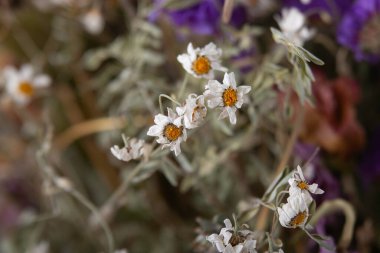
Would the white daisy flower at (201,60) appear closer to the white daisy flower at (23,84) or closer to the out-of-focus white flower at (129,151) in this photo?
the out-of-focus white flower at (129,151)

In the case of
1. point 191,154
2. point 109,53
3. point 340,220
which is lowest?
point 340,220

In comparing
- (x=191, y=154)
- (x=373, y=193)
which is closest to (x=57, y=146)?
(x=191, y=154)

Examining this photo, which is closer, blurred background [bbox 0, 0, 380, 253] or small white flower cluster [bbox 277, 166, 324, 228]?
small white flower cluster [bbox 277, 166, 324, 228]

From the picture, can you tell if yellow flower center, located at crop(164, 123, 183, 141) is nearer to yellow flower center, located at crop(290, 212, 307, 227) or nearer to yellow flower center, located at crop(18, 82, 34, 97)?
yellow flower center, located at crop(290, 212, 307, 227)

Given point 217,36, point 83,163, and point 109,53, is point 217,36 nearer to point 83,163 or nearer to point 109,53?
point 109,53

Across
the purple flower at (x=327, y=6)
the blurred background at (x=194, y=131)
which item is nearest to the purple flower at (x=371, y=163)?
the blurred background at (x=194, y=131)

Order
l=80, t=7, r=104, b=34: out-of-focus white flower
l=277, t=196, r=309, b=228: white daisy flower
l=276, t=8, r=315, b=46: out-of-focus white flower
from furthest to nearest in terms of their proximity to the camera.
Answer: l=80, t=7, r=104, b=34: out-of-focus white flower < l=276, t=8, r=315, b=46: out-of-focus white flower < l=277, t=196, r=309, b=228: white daisy flower

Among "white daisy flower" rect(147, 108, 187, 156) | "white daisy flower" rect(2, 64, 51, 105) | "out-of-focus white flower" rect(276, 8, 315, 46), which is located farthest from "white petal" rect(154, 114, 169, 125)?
"white daisy flower" rect(2, 64, 51, 105)

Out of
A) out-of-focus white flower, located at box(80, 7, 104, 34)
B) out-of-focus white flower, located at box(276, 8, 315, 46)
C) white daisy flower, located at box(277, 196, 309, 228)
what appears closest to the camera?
white daisy flower, located at box(277, 196, 309, 228)
